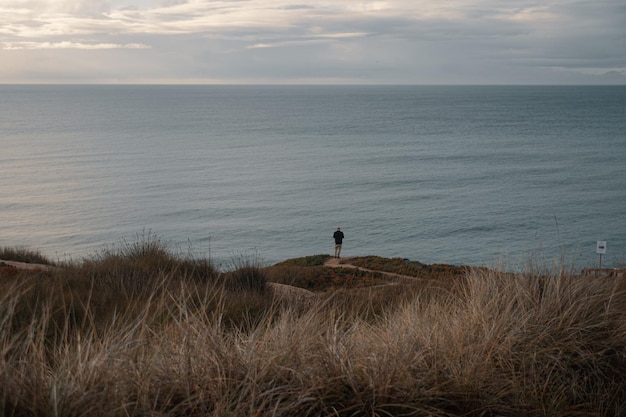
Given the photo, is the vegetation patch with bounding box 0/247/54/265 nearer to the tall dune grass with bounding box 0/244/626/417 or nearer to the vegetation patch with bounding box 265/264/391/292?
the vegetation patch with bounding box 265/264/391/292

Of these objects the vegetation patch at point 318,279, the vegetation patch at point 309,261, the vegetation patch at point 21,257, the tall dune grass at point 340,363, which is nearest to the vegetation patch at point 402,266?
the vegetation patch at point 309,261

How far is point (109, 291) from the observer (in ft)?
24.5

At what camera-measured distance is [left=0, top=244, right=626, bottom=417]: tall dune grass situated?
3777 mm

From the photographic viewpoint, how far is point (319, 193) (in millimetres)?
54562

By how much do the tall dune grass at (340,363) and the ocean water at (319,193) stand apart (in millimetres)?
1922

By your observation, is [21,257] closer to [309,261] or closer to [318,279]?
[318,279]

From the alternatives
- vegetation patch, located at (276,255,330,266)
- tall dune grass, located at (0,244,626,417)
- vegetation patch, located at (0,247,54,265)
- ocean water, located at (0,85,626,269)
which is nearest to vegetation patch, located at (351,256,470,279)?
vegetation patch, located at (276,255,330,266)

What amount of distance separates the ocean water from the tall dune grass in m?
1.92

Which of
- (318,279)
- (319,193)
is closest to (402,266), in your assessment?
(318,279)

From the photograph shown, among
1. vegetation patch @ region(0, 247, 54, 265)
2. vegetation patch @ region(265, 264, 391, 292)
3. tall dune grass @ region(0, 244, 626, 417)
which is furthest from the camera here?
vegetation patch @ region(265, 264, 391, 292)

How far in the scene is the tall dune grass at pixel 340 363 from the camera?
149 inches

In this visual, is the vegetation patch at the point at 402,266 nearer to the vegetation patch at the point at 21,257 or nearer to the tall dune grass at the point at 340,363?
the vegetation patch at the point at 21,257

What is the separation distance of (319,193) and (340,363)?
5013 centimetres

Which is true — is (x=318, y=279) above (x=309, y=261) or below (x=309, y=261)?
above
